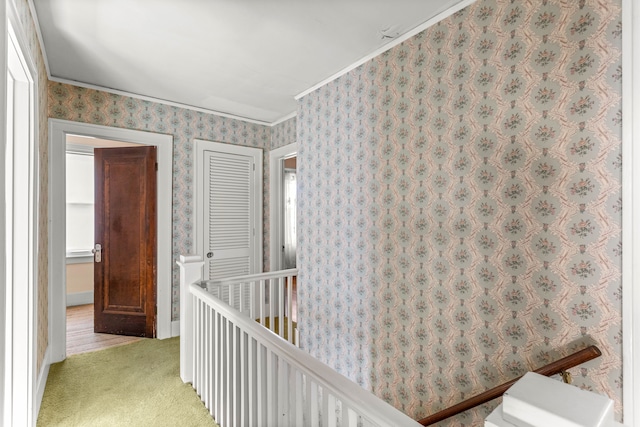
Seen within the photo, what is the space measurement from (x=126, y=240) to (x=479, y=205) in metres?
3.39

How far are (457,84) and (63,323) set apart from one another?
3576 millimetres

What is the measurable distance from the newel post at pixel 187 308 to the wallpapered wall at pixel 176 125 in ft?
3.79

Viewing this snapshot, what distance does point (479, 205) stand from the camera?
1750 mm

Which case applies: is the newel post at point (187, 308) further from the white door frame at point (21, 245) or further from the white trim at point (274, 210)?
the white trim at point (274, 210)

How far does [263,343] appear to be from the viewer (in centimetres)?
144

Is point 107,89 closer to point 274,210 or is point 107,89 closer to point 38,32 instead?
point 38,32

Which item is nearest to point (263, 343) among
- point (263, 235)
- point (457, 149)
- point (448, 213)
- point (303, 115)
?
point (448, 213)

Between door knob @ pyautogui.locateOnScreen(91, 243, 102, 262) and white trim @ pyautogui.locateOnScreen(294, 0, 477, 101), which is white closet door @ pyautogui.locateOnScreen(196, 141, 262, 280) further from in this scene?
white trim @ pyautogui.locateOnScreen(294, 0, 477, 101)

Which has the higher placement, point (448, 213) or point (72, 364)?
point (448, 213)

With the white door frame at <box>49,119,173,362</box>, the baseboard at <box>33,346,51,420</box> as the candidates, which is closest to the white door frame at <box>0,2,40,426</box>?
the baseboard at <box>33,346,51,420</box>

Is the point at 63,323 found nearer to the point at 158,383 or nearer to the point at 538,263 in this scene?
the point at 158,383

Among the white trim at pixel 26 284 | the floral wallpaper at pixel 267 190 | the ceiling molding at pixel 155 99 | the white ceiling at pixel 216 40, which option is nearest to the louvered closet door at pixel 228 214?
the floral wallpaper at pixel 267 190

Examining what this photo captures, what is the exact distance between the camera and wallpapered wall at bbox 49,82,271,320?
2973 millimetres

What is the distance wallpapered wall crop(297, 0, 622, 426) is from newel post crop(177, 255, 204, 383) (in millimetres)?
1077
